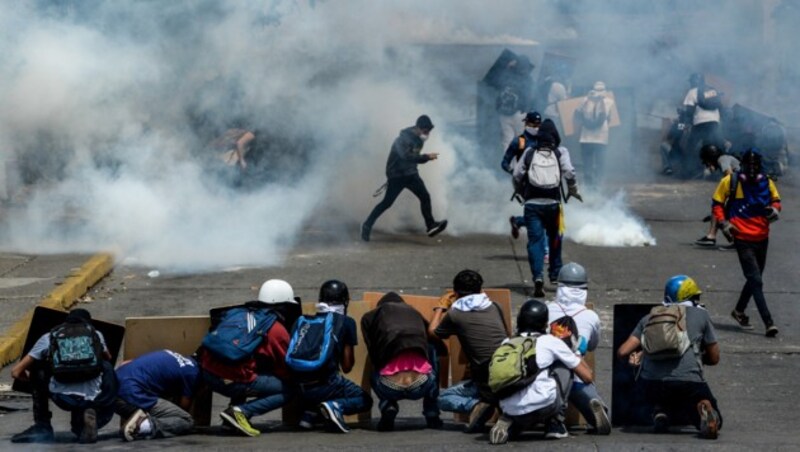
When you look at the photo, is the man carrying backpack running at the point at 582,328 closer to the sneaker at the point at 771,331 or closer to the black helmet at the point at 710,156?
the sneaker at the point at 771,331

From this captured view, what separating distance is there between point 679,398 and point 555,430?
75 cm

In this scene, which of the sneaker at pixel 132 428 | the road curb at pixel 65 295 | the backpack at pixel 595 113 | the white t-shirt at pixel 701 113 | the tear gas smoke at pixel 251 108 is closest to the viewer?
the sneaker at pixel 132 428

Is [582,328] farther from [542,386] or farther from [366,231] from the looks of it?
[366,231]

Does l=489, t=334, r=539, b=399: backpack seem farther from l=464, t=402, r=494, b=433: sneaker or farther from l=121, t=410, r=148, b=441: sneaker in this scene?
l=121, t=410, r=148, b=441: sneaker

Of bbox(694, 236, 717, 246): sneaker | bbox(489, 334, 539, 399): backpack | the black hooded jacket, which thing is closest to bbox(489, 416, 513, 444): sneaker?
bbox(489, 334, 539, 399): backpack

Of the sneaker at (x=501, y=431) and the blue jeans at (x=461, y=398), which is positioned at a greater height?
the blue jeans at (x=461, y=398)

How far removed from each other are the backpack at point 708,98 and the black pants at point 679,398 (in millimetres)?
11279

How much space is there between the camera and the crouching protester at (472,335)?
8742 mm

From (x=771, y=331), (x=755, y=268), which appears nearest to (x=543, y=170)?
(x=755, y=268)

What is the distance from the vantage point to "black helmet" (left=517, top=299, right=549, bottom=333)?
8.38 metres

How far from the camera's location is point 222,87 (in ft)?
54.4

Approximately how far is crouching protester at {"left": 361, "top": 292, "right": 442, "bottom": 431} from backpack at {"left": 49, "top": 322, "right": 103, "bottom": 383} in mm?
1632

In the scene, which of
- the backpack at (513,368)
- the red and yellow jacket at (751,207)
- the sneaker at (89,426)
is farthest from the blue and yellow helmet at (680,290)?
the sneaker at (89,426)

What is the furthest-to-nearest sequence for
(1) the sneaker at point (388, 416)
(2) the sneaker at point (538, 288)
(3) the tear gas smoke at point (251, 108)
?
1. (3) the tear gas smoke at point (251, 108)
2. (2) the sneaker at point (538, 288)
3. (1) the sneaker at point (388, 416)
